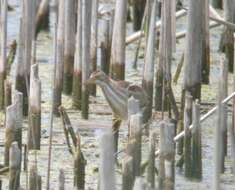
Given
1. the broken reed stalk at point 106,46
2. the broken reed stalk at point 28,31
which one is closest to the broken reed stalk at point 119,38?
the broken reed stalk at point 106,46

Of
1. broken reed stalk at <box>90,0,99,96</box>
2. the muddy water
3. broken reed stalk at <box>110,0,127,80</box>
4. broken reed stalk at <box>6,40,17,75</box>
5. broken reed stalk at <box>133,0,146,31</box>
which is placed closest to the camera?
the muddy water

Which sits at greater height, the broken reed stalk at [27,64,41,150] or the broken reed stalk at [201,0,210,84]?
the broken reed stalk at [201,0,210,84]

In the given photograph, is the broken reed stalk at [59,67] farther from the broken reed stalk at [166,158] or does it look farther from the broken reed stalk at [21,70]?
the broken reed stalk at [166,158]

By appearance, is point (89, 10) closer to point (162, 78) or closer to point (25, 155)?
point (162, 78)

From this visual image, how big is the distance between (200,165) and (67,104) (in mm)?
1776

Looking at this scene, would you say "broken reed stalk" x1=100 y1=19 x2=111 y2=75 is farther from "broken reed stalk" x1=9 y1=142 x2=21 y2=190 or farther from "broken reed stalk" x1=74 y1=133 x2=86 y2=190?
"broken reed stalk" x1=9 y1=142 x2=21 y2=190

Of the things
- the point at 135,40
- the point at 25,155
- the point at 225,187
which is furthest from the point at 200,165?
the point at 135,40

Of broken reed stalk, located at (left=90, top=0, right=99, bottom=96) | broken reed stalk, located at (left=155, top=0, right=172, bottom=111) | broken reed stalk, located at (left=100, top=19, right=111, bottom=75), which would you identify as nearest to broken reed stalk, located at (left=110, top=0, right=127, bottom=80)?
broken reed stalk, located at (left=90, top=0, right=99, bottom=96)

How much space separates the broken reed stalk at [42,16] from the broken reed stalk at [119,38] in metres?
2.64

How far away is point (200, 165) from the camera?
654cm

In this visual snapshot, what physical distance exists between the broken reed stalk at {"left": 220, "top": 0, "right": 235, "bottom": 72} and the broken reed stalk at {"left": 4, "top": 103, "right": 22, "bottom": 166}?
270 centimetres

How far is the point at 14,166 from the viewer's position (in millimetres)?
5785

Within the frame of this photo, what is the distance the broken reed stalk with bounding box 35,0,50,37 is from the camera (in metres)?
10.8

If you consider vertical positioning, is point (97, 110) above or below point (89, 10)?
below
